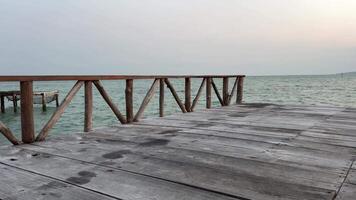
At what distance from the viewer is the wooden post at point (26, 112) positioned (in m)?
4.09

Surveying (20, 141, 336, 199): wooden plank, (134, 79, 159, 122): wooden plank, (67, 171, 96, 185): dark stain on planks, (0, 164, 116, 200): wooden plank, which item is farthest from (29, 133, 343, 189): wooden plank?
(134, 79, 159, 122): wooden plank

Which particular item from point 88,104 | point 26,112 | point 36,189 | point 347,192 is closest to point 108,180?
point 36,189

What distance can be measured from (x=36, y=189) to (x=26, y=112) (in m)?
1.97

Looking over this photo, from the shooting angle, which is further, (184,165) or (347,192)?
(184,165)

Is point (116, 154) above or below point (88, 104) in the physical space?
below

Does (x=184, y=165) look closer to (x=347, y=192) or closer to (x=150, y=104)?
(x=347, y=192)

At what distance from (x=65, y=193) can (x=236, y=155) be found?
1.86m

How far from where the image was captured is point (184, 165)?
312 centimetres

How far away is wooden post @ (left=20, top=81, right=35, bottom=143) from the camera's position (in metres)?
4.09

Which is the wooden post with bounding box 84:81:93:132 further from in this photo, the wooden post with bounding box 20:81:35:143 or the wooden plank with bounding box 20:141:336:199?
the wooden plank with bounding box 20:141:336:199

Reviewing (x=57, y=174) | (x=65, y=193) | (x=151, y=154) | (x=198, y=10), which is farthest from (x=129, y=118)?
(x=198, y=10)

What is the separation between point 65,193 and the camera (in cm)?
234

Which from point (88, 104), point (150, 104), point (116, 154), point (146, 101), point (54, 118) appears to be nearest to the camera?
point (116, 154)

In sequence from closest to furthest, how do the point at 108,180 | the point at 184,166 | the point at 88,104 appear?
the point at 108,180
the point at 184,166
the point at 88,104
